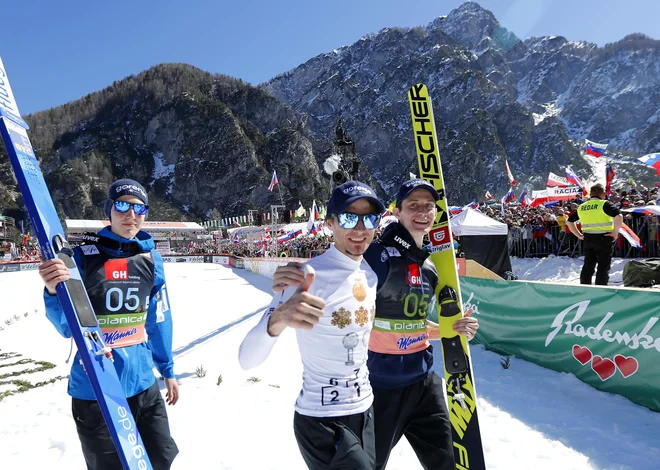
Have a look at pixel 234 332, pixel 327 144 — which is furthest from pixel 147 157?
pixel 234 332

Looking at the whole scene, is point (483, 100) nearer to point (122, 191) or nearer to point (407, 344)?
point (407, 344)

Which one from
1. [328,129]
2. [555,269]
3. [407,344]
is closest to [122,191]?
[407,344]

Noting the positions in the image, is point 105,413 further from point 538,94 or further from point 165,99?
point 538,94

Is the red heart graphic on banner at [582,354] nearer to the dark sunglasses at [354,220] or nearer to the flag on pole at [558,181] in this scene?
the dark sunglasses at [354,220]

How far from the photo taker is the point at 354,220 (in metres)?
1.88

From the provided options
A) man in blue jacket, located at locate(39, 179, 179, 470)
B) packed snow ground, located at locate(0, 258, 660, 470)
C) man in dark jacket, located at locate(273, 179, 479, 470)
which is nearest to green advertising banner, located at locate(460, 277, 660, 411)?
packed snow ground, located at locate(0, 258, 660, 470)

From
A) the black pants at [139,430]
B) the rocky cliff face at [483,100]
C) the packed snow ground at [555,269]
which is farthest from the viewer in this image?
the rocky cliff face at [483,100]

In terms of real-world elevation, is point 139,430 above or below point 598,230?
below

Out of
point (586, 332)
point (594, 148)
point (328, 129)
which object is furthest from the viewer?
point (328, 129)

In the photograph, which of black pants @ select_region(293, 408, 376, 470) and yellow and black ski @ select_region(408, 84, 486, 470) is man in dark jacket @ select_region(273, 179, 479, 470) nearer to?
yellow and black ski @ select_region(408, 84, 486, 470)

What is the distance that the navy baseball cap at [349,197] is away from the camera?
6.07 ft

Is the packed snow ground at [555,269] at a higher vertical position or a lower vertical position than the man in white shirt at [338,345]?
lower

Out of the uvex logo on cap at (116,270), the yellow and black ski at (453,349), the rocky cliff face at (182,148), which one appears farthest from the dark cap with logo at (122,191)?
the rocky cliff face at (182,148)

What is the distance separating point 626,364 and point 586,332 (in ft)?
1.93
